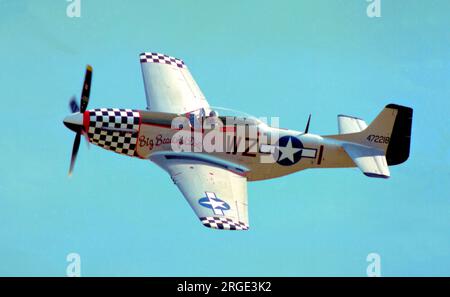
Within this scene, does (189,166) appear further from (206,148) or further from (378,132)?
(378,132)

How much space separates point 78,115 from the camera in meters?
22.8

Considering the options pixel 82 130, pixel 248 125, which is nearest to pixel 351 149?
pixel 248 125

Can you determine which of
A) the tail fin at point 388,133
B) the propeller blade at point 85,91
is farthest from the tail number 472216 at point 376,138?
the propeller blade at point 85,91

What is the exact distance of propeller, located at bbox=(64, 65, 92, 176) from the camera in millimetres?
22750

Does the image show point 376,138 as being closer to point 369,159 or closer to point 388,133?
point 388,133

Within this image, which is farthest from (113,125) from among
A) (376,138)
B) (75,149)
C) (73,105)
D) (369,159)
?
(376,138)

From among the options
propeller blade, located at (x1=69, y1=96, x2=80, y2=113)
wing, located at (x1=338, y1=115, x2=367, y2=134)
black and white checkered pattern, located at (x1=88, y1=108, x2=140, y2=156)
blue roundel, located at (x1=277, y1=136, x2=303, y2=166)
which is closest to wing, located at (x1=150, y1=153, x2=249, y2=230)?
black and white checkered pattern, located at (x1=88, y1=108, x2=140, y2=156)

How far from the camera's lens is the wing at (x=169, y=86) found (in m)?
24.1

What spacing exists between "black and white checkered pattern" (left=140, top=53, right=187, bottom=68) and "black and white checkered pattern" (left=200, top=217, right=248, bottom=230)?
6128 millimetres

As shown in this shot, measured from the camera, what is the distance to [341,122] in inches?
953

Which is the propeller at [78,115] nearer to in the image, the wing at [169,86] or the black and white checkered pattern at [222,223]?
the wing at [169,86]

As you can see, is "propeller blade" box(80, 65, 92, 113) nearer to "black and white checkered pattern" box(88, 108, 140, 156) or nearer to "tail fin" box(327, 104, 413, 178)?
"black and white checkered pattern" box(88, 108, 140, 156)

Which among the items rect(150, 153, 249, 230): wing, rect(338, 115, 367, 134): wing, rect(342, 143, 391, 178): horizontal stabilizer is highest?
rect(338, 115, 367, 134): wing

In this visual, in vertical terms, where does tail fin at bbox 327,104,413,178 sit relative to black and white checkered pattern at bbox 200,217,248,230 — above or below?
above
